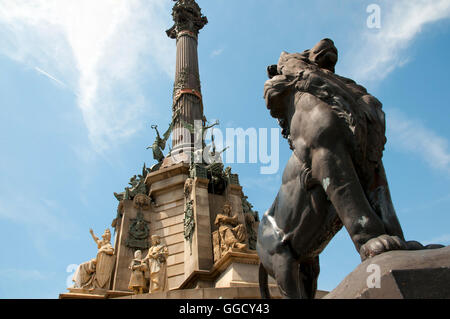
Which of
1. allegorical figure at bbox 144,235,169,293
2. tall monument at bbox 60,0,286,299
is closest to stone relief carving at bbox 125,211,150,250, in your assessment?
tall monument at bbox 60,0,286,299

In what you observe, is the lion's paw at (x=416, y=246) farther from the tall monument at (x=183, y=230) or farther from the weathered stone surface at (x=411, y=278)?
the tall monument at (x=183, y=230)

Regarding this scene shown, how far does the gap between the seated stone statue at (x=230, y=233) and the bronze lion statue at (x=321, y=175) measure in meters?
→ 9.49

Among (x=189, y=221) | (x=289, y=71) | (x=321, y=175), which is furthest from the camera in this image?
(x=189, y=221)

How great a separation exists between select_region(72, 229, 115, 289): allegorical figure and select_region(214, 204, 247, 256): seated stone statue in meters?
4.40

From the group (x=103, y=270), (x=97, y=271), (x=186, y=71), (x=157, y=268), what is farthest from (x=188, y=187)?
(x=186, y=71)

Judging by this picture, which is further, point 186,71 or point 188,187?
point 186,71

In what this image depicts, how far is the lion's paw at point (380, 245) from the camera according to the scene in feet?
8.87

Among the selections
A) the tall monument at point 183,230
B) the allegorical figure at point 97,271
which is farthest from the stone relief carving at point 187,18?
the allegorical figure at point 97,271

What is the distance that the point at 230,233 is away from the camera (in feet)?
45.9

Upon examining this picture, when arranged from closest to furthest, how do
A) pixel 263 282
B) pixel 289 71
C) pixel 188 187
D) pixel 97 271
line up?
pixel 289 71 < pixel 263 282 < pixel 97 271 < pixel 188 187

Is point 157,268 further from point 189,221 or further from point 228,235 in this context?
point 228,235

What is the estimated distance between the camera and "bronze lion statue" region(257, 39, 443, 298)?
307 cm

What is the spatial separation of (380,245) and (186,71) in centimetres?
2207

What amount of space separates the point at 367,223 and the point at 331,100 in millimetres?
1149
